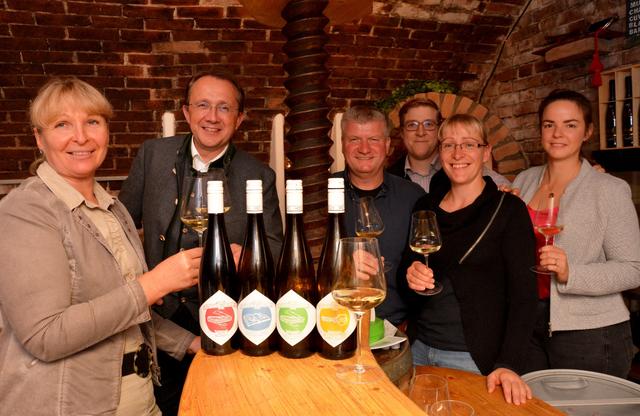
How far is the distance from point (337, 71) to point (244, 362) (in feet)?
11.3

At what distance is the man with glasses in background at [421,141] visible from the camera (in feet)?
8.90

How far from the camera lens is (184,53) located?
375cm

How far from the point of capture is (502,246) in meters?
1.63

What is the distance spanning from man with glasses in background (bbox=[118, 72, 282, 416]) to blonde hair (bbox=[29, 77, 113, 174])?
0.54 meters

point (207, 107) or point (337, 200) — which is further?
point (207, 107)

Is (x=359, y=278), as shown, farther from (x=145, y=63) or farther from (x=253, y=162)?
(x=145, y=63)

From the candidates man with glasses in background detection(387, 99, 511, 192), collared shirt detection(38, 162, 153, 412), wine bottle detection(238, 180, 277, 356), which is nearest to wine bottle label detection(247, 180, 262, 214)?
wine bottle detection(238, 180, 277, 356)

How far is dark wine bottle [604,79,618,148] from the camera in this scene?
10.6 feet

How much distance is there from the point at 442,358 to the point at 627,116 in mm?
2269

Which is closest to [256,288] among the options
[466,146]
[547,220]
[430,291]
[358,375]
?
[358,375]

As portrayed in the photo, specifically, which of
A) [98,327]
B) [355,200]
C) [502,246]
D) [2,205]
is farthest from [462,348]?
[2,205]

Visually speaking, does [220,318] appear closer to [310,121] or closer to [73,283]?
[73,283]

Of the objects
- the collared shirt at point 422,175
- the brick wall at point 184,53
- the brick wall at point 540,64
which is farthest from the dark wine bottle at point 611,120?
the brick wall at point 184,53

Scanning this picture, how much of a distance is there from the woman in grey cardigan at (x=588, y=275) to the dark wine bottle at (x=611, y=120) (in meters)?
1.49
